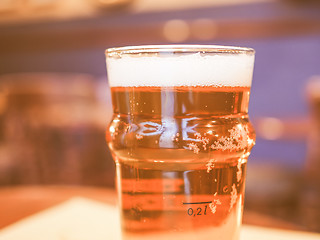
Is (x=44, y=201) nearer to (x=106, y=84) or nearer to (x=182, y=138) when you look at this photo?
(x=182, y=138)

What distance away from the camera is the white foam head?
1.61ft

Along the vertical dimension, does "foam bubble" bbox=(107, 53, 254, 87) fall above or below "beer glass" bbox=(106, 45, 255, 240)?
above

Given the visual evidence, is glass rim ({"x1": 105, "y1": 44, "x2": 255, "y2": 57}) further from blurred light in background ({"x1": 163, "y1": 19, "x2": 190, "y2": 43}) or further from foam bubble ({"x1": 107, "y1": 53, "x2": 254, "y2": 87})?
blurred light in background ({"x1": 163, "y1": 19, "x2": 190, "y2": 43})

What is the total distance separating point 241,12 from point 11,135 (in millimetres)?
3013

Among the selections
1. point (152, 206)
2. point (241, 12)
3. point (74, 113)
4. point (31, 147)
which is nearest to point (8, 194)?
point (152, 206)

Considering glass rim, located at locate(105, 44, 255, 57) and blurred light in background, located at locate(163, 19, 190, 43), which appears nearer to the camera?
glass rim, located at locate(105, 44, 255, 57)

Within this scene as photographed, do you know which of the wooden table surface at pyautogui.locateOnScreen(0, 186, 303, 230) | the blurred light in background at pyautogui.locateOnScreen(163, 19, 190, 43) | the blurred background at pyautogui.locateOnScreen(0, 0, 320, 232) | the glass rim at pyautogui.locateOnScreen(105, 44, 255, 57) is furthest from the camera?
the blurred light in background at pyautogui.locateOnScreen(163, 19, 190, 43)

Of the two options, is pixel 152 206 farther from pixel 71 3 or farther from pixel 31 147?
pixel 71 3

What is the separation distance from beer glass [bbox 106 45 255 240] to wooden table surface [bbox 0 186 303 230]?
0.29 m

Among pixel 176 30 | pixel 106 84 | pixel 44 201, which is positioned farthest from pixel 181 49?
pixel 106 84

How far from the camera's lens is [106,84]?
4.78 meters

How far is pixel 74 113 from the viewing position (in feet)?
8.84

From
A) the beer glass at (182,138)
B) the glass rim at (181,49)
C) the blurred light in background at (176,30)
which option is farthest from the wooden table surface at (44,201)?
the blurred light in background at (176,30)

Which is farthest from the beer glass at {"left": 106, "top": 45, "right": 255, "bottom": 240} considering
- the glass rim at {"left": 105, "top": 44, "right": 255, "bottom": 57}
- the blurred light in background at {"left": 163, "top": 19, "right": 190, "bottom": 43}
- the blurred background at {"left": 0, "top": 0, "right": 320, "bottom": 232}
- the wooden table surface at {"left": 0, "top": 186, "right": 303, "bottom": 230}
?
the blurred light in background at {"left": 163, "top": 19, "right": 190, "bottom": 43}
